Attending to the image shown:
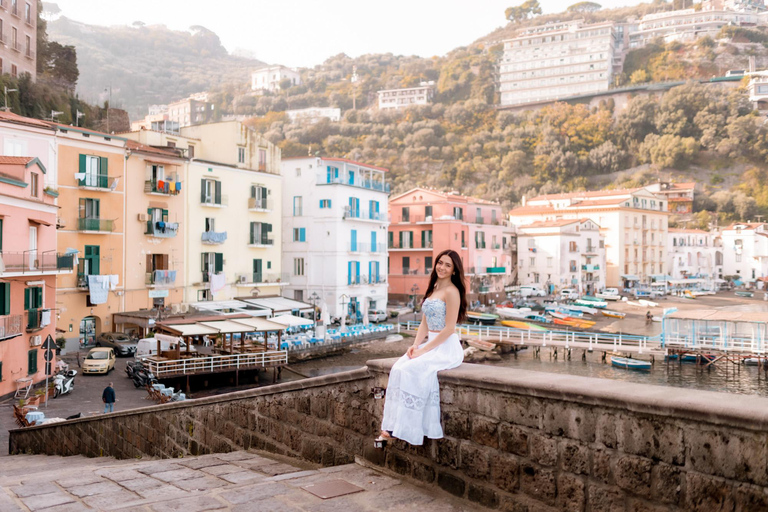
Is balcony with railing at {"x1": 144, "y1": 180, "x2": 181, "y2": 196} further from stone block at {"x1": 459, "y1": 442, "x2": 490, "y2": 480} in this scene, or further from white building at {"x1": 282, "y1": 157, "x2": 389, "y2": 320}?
stone block at {"x1": 459, "y1": 442, "x2": 490, "y2": 480}

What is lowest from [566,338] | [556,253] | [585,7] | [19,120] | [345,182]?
[566,338]

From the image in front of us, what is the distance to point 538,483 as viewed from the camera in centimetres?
412

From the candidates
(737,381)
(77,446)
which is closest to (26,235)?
(77,446)

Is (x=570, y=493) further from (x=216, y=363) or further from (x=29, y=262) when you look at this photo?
Answer: (x=216, y=363)

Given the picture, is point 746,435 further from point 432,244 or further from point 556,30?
point 556,30

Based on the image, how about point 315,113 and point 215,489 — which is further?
point 315,113

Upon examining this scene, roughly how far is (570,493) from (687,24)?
546 ft

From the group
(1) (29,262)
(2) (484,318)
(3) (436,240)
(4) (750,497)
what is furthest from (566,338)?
(4) (750,497)

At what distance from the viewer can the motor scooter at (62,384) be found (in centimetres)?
1964

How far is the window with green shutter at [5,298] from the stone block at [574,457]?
19900mm

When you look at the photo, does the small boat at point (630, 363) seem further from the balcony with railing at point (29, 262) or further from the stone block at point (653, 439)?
the stone block at point (653, 439)

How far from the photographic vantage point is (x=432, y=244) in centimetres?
5362

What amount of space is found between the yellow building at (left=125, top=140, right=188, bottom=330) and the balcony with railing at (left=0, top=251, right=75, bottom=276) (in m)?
8.91

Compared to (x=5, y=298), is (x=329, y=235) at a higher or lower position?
higher
